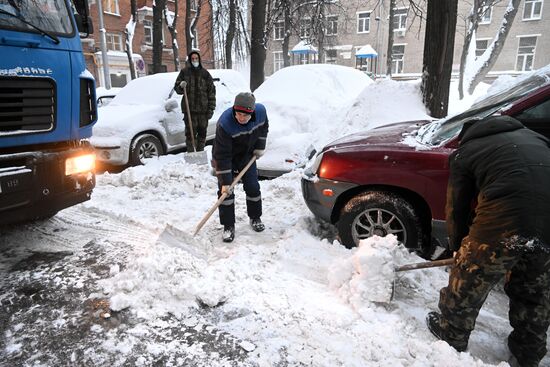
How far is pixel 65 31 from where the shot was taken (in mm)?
3514

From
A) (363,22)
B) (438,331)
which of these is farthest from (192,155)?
(363,22)

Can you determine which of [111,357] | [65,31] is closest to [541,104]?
[111,357]

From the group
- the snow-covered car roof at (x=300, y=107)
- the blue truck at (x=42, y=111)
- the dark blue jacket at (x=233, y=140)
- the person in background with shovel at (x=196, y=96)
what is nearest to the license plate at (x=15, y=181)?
the blue truck at (x=42, y=111)

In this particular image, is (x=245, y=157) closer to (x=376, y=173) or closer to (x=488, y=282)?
(x=376, y=173)

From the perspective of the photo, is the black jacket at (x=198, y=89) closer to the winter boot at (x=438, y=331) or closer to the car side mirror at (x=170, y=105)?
the car side mirror at (x=170, y=105)

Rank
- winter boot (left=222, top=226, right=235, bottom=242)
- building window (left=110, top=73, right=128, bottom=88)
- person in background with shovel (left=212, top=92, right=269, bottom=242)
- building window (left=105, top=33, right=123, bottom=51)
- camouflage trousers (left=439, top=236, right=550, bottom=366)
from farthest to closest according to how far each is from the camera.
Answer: building window (left=105, top=33, right=123, bottom=51), building window (left=110, top=73, right=128, bottom=88), winter boot (left=222, top=226, right=235, bottom=242), person in background with shovel (left=212, top=92, right=269, bottom=242), camouflage trousers (left=439, top=236, right=550, bottom=366)

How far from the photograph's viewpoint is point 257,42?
10719 millimetres

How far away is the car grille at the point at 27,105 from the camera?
9.92ft

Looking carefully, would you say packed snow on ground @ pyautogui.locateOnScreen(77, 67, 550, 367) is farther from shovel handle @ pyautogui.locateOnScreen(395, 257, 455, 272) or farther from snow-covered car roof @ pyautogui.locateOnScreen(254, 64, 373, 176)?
snow-covered car roof @ pyautogui.locateOnScreen(254, 64, 373, 176)

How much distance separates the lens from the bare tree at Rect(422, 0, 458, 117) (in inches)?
251

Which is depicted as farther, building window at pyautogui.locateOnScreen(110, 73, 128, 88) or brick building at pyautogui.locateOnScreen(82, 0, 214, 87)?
building window at pyautogui.locateOnScreen(110, 73, 128, 88)

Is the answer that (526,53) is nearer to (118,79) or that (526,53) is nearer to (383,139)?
(118,79)

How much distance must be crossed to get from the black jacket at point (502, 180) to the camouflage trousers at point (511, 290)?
0.08 m

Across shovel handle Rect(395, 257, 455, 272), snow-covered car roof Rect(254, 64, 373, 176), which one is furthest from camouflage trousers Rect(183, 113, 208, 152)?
shovel handle Rect(395, 257, 455, 272)
